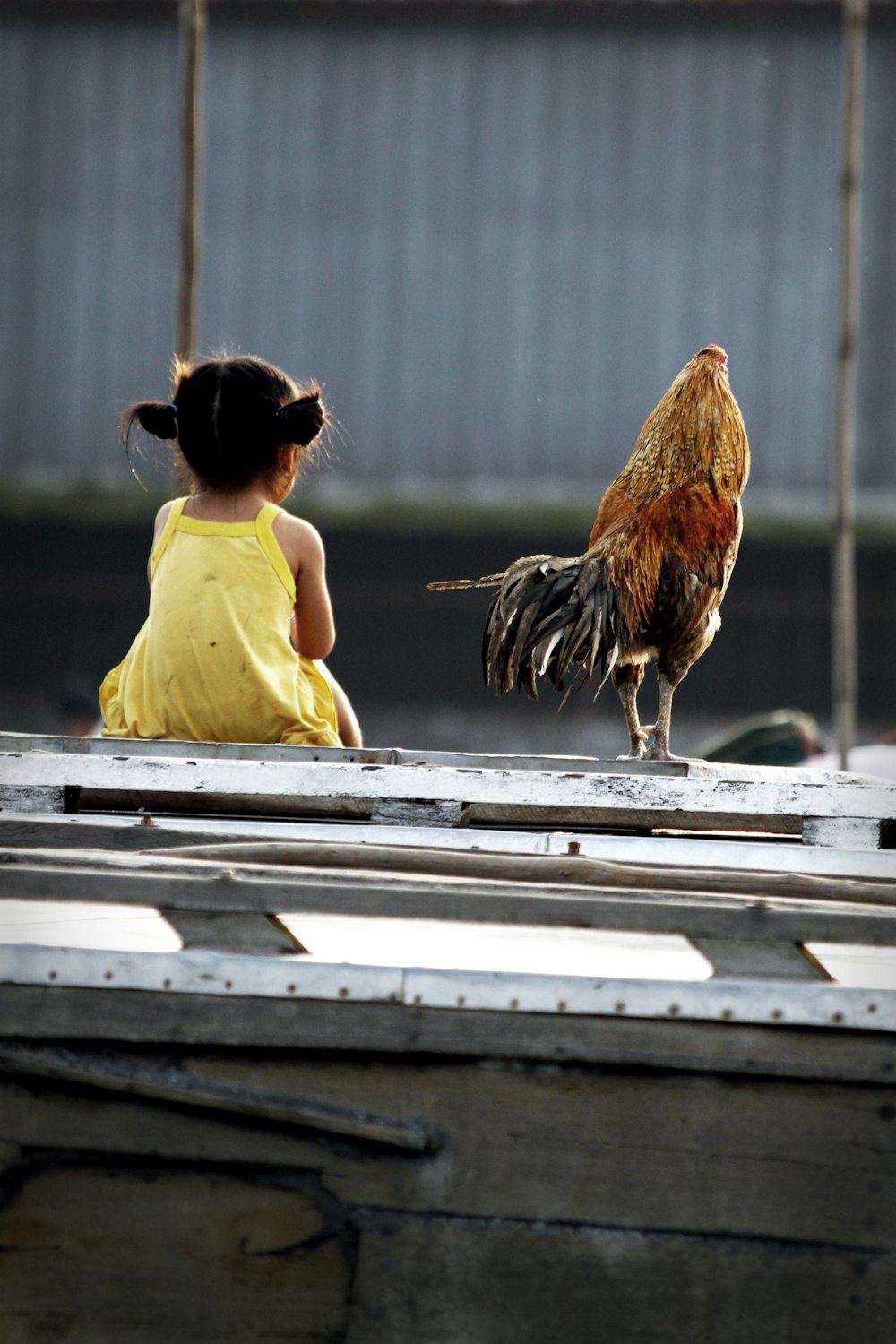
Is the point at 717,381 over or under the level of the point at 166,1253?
over

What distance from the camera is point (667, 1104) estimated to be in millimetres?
1588

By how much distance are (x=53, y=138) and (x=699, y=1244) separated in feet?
33.0

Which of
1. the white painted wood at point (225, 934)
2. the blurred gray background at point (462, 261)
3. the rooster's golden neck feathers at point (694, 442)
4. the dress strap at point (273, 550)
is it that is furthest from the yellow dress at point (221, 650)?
the blurred gray background at point (462, 261)

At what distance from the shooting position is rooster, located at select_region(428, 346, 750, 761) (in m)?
2.77

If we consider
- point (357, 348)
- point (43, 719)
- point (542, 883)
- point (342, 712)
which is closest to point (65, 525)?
point (43, 719)

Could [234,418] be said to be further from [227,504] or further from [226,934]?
[226,934]

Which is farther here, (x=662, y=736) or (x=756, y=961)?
(x=662, y=736)

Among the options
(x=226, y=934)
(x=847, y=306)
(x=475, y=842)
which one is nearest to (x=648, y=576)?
(x=475, y=842)

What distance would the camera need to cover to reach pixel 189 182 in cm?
533

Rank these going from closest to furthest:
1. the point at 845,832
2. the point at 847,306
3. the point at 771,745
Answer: the point at 845,832 < the point at 847,306 < the point at 771,745

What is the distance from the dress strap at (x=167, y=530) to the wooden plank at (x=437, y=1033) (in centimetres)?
147

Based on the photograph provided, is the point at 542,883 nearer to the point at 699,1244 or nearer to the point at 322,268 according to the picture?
the point at 699,1244

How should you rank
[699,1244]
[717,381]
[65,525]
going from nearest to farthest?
1. [699,1244]
2. [717,381]
3. [65,525]

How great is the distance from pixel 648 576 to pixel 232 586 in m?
0.82
